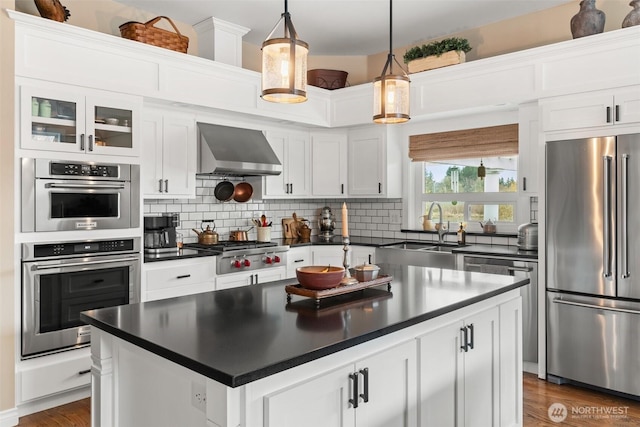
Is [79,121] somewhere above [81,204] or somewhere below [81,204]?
above

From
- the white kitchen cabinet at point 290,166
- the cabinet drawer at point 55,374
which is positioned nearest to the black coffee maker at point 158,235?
the cabinet drawer at point 55,374

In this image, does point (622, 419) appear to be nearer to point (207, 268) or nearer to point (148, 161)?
point (207, 268)

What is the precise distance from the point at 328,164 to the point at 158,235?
2.20m

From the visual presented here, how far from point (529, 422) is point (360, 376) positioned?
1.92m

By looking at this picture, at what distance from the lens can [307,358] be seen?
1534mm

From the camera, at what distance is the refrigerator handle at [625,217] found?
3.39m

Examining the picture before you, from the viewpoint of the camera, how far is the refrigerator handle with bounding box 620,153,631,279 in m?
3.39

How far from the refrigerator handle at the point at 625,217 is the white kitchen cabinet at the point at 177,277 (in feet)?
10.5

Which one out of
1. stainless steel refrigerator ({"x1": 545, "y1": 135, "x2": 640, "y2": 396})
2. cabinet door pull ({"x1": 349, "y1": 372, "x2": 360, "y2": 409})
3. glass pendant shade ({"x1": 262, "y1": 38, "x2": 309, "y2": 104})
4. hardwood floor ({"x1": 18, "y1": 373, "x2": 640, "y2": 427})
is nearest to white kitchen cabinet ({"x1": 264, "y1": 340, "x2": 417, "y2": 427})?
cabinet door pull ({"x1": 349, "y1": 372, "x2": 360, "y2": 409})

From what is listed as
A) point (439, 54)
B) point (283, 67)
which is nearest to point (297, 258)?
point (439, 54)

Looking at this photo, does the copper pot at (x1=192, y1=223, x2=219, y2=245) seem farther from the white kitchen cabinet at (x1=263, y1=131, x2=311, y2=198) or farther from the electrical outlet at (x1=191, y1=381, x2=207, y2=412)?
the electrical outlet at (x1=191, y1=381, x2=207, y2=412)
